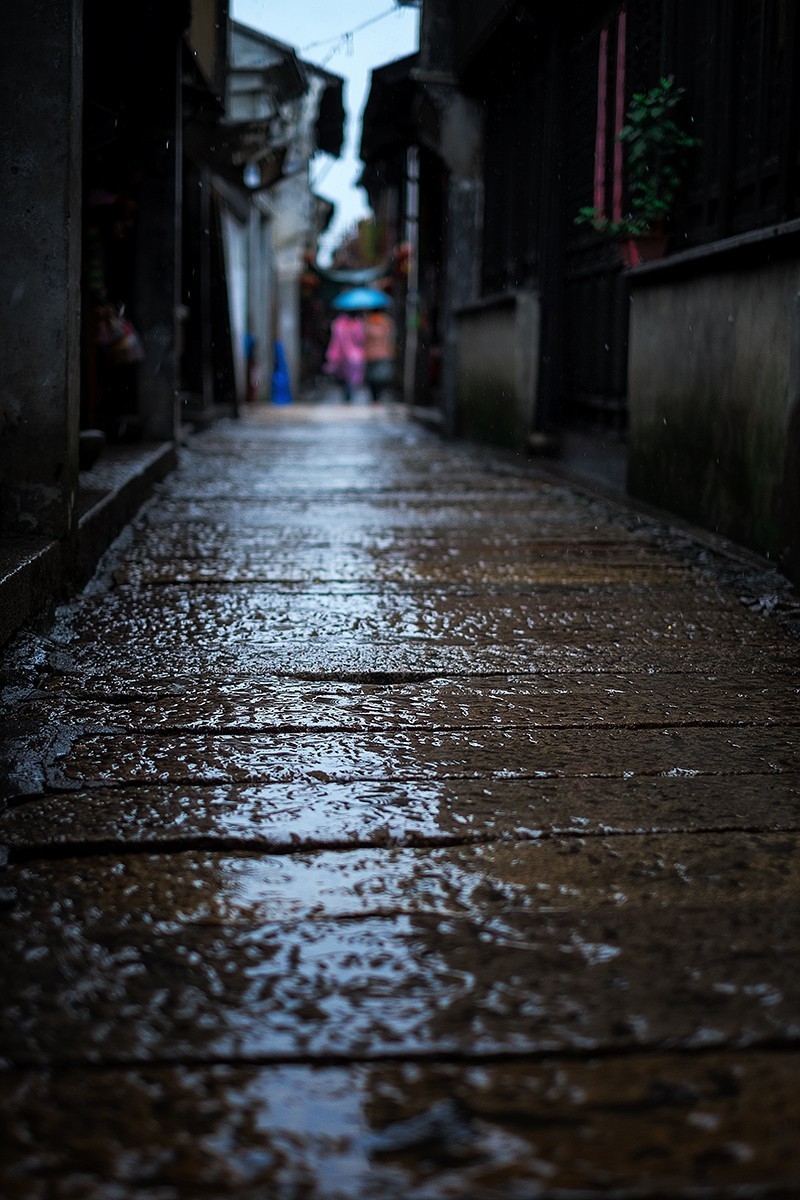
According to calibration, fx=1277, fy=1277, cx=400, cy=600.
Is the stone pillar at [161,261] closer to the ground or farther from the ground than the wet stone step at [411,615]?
farther from the ground

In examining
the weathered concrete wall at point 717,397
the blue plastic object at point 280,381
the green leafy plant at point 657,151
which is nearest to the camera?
the weathered concrete wall at point 717,397

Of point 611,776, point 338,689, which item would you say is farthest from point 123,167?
point 611,776

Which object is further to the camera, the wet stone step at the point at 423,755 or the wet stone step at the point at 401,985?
the wet stone step at the point at 423,755

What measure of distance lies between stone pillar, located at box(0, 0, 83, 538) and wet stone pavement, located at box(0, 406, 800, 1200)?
0.46 m

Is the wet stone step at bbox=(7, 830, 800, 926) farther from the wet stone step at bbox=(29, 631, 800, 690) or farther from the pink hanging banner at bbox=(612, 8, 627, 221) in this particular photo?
the pink hanging banner at bbox=(612, 8, 627, 221)

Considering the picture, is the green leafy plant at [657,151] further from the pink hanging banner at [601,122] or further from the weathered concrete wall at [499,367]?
the weathered concrete wall at [499,367]

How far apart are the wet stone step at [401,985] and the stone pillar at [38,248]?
6.72 feet

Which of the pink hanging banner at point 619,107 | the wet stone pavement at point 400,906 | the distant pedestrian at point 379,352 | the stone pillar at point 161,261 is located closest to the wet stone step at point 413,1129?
the wet stone pavement at point 400,906

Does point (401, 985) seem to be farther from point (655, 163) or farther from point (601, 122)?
point (601, 122)

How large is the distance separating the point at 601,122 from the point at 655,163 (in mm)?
1945

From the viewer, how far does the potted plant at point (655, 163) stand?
5980 mm

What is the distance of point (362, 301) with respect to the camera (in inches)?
1091

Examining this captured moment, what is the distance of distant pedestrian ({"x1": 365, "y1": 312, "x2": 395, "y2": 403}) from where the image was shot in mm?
24547

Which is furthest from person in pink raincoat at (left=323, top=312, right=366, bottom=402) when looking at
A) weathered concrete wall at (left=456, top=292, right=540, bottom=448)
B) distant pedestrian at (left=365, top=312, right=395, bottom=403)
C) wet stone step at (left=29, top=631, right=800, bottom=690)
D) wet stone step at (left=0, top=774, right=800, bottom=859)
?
wet stone step at (left=0, top=774, right=800, bottom=859)
